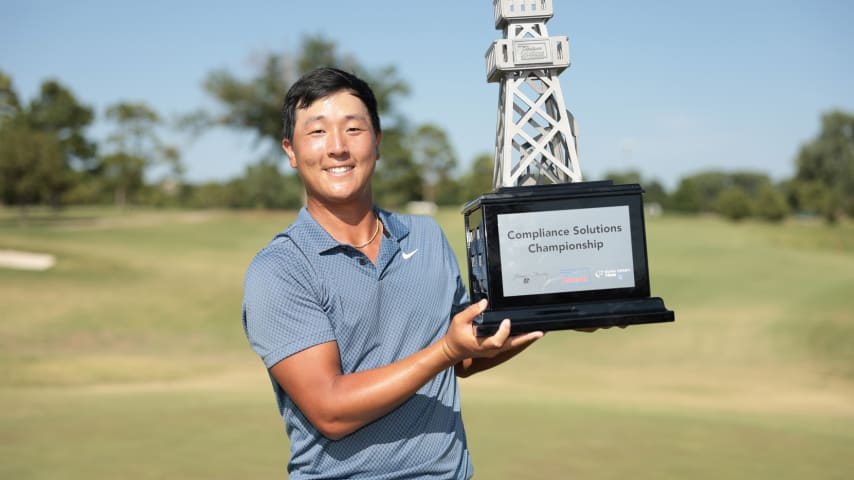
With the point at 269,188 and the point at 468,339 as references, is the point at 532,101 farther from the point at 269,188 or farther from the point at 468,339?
the point at 269,188

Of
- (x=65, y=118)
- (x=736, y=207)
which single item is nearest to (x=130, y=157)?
(x=65, y=118)

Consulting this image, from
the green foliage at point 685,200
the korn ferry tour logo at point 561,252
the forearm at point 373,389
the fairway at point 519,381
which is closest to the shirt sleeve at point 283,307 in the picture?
the forearm at point 373,389

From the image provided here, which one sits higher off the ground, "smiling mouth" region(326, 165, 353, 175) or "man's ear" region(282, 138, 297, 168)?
"man's ear" region(282, 138, 297, 168)

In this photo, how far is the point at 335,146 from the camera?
7.81ft

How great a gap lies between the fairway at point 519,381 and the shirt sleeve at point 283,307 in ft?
13.1

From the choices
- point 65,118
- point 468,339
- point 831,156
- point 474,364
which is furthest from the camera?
point 831,156

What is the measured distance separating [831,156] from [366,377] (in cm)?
8131

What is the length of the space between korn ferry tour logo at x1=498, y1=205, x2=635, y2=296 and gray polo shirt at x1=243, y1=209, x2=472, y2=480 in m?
0.27

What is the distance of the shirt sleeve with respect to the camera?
2.14 metres

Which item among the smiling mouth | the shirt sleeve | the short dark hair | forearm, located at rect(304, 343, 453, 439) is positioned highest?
the short dark hair

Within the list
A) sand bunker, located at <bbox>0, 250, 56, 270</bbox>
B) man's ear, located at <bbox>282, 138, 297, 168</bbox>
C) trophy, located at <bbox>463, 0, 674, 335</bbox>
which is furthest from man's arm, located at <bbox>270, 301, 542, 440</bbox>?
sand bunker, located at <bbox>0, 250, 56, 270</bbox>

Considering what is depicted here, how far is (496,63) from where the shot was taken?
2.67 m

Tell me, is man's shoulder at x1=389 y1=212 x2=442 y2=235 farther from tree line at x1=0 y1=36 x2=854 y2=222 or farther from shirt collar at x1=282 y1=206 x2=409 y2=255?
tree line at x1=0 y1=36 x2=854 y2=222

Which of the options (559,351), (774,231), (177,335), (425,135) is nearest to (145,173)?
(425,135)
